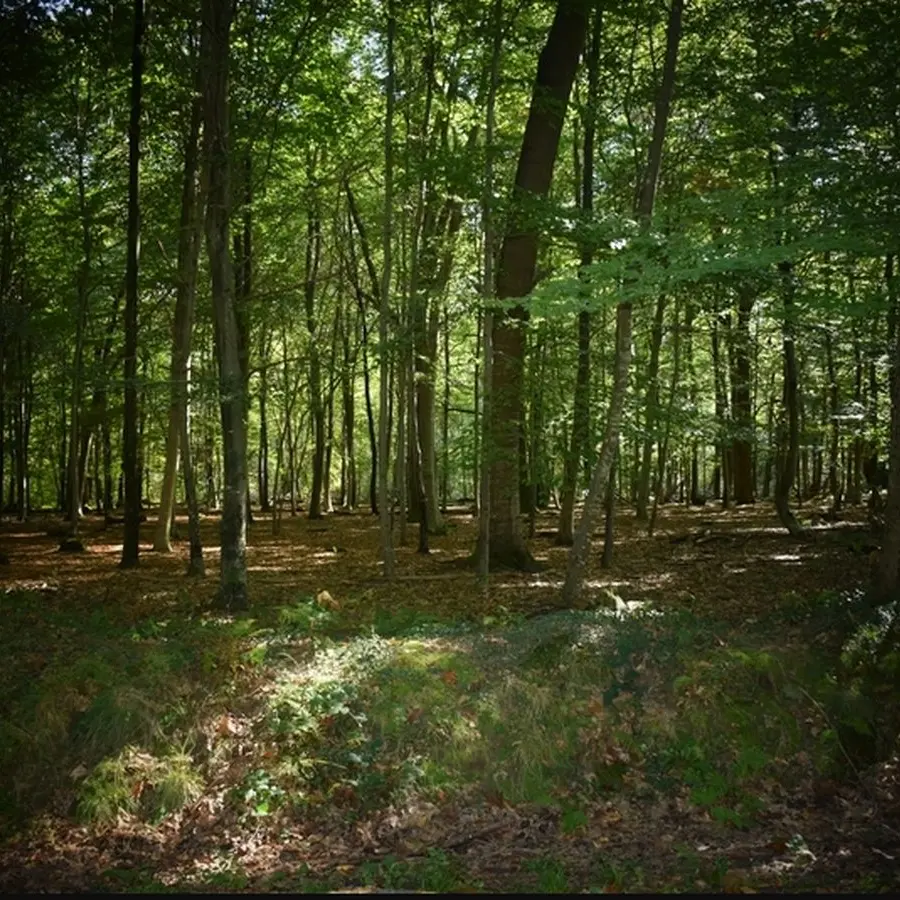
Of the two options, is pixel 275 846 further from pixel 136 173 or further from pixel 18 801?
pixel 136 173

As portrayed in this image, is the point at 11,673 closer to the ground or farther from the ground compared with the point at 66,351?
closer to the ground

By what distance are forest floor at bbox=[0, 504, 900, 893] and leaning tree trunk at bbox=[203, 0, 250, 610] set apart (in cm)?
109

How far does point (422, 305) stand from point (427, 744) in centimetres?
860

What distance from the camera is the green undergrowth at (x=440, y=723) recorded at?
20.0 feet

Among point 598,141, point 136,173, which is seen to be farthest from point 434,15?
point 136,173

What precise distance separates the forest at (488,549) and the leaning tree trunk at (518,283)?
67mm

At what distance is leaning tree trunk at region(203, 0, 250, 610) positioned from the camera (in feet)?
32.5

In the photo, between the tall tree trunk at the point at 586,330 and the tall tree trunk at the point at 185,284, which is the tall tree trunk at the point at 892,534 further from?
the tall tree trunk at the point at 185,284

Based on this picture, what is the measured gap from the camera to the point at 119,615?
10281mm

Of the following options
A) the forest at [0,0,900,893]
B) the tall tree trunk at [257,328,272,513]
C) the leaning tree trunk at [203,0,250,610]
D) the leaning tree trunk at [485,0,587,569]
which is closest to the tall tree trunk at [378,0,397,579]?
the forest at [0,0,900,893]

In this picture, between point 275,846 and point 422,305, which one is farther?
point 422,305

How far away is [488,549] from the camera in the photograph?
477 inches

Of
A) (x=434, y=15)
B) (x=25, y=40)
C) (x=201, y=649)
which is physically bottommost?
(x=201, y=649)

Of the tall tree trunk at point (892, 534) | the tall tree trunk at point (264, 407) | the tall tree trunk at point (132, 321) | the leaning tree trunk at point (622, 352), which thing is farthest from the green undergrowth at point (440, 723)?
the tall tree trunk at point (264, 407)
